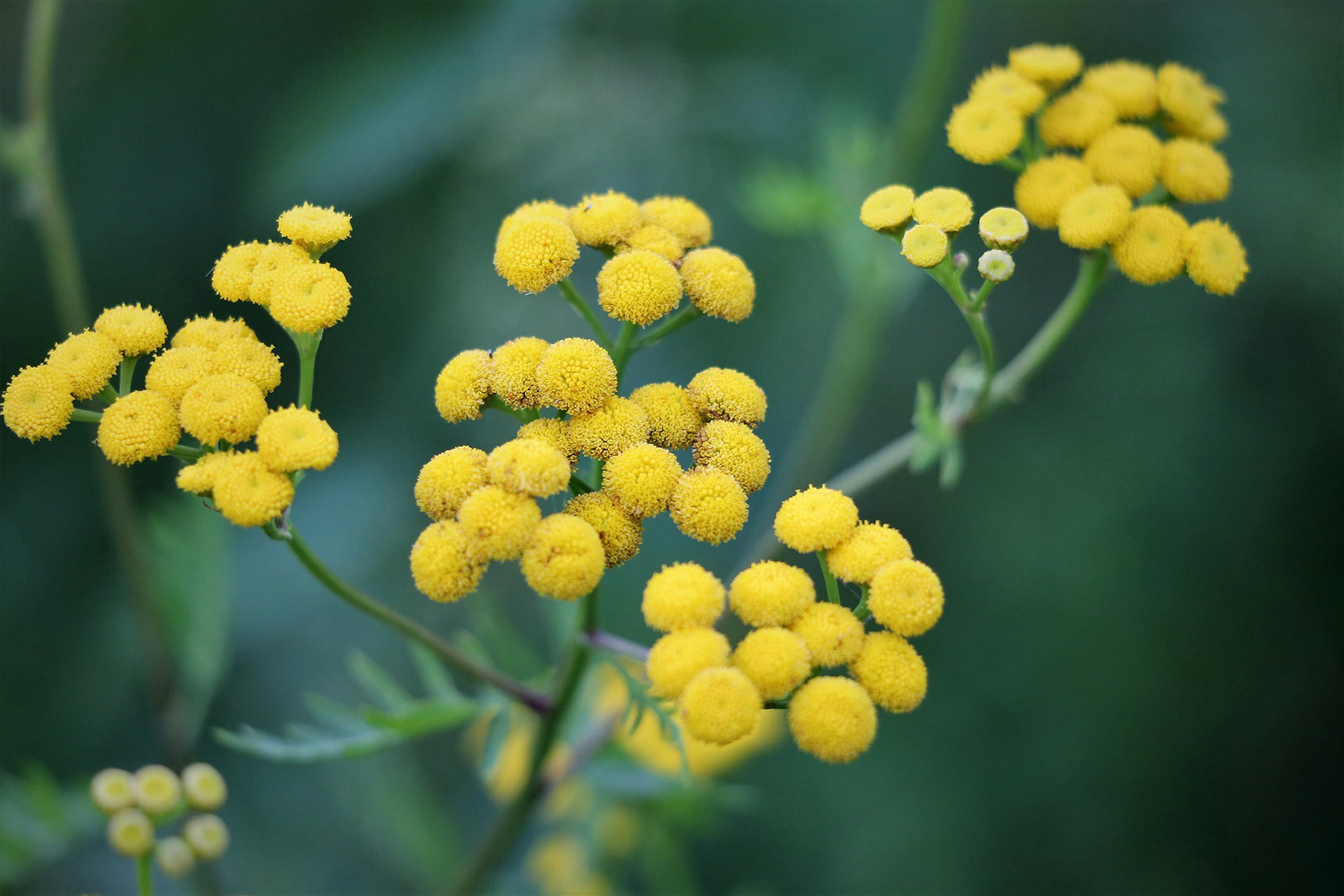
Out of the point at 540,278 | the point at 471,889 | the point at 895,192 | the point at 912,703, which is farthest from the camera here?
the point at 471,889

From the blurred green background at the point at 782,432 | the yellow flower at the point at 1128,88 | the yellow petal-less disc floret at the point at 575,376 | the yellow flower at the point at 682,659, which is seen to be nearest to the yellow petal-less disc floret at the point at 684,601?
the yellow flower at the point at 682,659

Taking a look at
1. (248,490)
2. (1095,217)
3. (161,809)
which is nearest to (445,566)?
(248,490)

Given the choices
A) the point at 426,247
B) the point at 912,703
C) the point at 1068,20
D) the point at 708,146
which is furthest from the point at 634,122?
the point at 912,703

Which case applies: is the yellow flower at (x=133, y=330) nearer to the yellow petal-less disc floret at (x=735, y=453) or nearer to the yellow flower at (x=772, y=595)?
the yellow petal-less disc floret at (x=735, y=453)

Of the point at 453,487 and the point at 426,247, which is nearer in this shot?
the point at 453,487

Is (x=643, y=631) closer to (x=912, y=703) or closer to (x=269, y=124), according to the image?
(x=912, y=703)

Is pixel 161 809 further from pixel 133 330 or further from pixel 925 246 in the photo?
pixel 925 246

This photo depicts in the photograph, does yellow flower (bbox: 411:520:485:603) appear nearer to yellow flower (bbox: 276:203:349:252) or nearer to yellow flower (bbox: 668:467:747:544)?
yellow flower (bbox: 668:467:747:544)
